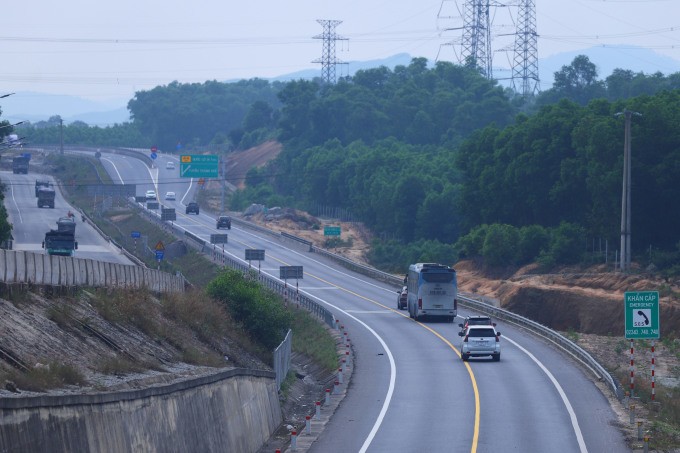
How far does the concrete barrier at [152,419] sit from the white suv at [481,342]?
47.4 feet

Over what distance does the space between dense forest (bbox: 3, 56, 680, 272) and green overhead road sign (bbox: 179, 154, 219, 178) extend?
18900mm

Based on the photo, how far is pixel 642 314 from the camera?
33.3 meters

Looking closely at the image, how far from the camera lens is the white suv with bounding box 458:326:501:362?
45.7 metres

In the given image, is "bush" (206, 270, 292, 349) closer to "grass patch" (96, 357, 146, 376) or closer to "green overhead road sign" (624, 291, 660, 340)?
"green overhead road sign" (624, 291, 660, 340)

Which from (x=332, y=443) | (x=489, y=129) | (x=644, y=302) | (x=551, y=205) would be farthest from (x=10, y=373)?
(x=489, y=129)

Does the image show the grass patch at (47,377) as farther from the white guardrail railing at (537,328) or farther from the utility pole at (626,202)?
the utility pole at (626,202)

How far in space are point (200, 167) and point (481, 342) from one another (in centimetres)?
6869

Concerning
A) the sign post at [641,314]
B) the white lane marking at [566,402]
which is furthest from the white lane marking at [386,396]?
the sign post at [641,314]

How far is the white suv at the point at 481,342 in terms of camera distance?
45688mm

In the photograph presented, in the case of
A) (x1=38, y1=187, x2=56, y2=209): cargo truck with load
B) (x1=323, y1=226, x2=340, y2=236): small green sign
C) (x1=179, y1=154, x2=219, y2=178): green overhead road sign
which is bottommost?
(x1=323, y1=226, x2=340, y2=236): small green sign

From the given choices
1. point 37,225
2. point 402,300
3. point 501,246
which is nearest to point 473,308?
point 402,300

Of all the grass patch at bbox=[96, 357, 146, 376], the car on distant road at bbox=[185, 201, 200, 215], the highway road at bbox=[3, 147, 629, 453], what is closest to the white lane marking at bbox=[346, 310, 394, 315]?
the highway road at bbox=[3, 147, 629, 453]

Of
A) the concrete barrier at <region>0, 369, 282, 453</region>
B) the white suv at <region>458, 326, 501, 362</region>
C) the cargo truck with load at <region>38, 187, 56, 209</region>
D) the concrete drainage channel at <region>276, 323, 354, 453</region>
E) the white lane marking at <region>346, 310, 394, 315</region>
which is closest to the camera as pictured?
the concrete barrier at <region>0, 369, 282, 453</region>

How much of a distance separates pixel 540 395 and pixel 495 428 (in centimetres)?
653
